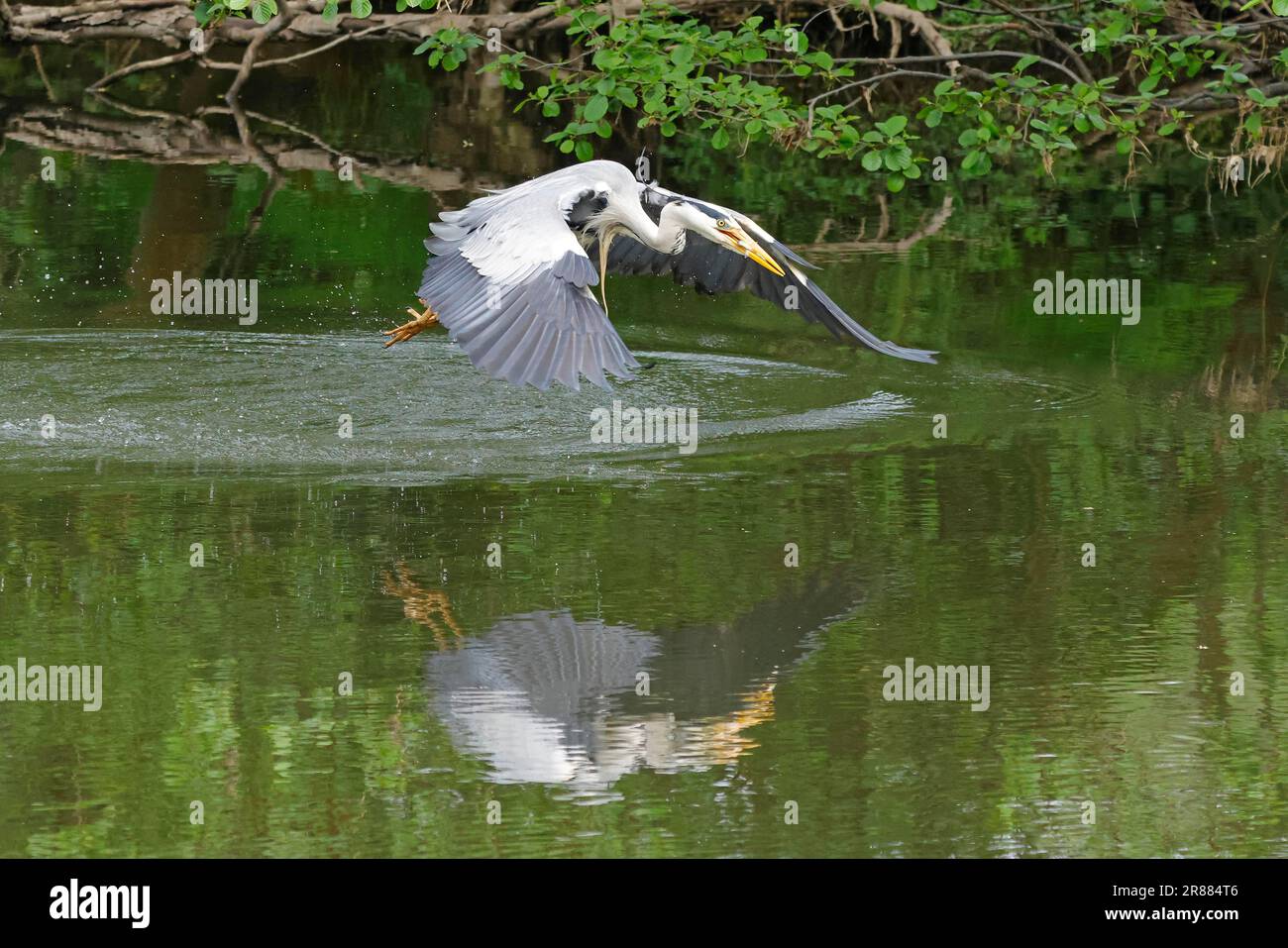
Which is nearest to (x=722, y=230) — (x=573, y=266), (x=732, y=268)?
(x=732, y=268)

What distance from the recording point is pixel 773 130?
42.6 ft

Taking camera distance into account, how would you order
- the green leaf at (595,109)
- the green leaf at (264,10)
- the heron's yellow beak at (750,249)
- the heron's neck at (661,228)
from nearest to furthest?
the heron's yellow beak at (750,249)
the heron's neck at (661,228)
the green leaf at (264,10)
the green leaf at (595,109)

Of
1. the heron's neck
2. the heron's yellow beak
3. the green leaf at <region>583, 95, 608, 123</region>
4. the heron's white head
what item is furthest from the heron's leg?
the green leaf at <region>583, 95, 608, 123</region>

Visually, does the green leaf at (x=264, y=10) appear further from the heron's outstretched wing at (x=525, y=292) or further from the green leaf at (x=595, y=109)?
the green leaf at (x=595, y=109)

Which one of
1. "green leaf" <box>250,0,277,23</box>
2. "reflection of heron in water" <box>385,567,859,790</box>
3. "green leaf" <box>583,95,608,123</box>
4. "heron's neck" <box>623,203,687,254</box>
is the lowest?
"reflection of heron in water" <box>385,567,859,790</box>

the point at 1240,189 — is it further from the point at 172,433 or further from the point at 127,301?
the point at 172,433

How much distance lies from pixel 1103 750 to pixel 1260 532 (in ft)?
7.95

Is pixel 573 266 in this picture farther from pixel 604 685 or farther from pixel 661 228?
pixel 604 685

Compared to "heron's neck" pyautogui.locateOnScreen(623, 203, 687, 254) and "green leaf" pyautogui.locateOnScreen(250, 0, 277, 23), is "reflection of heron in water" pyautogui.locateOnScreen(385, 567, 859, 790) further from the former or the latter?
"green leaf" pyautogui.locateOnScreen(250, 0, 277, 23)

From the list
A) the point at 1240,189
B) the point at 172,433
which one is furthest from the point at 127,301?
the point at 1240,189

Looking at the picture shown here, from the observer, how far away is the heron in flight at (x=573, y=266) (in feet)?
23.6

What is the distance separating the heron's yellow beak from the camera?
28.0 ft

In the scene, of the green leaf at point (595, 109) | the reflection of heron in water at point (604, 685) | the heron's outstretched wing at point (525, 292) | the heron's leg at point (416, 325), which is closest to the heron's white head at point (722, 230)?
the heron's outstretched wing at point (525, 292)

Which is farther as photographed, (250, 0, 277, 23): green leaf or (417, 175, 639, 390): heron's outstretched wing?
(250, 0, 277, 23): green leaf
